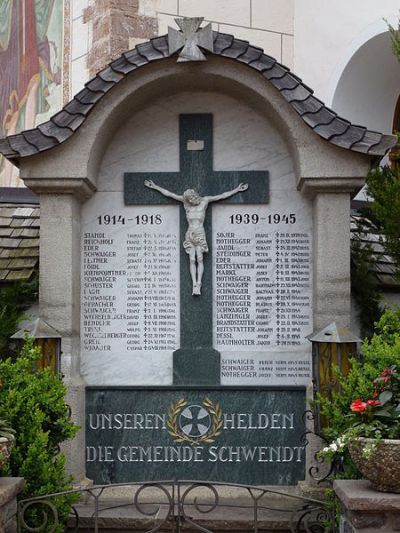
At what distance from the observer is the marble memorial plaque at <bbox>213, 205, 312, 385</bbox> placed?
7.01 metres

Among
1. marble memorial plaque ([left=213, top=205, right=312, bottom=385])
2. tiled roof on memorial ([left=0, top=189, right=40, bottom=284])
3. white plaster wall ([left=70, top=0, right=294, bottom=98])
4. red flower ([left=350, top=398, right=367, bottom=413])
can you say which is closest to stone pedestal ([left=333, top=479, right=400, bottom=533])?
red flower ([left=350, top=398, right=367, bottom=413])

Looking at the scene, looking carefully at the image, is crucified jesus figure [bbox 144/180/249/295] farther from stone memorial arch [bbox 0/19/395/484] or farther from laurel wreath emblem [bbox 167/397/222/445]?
laurel wreath emblem [bbox 167/397/222/445]

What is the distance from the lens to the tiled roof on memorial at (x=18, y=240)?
25.5 ft

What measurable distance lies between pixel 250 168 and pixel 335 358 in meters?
1.73

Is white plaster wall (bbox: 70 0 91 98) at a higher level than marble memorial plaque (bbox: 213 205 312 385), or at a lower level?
higher

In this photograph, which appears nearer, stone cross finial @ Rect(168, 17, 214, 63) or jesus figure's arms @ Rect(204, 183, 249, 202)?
stone cross finial @ Rect(168, 17, 214, 63)

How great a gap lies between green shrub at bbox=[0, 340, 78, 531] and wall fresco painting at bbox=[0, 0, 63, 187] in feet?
16.3

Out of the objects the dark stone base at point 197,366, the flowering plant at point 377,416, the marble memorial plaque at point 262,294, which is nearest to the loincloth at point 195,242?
the marble memorial plaque at point 262,294

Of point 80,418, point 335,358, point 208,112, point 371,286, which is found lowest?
point 80,418

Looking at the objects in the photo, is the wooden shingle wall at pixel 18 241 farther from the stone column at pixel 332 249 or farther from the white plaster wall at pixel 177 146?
the stone column at pixel 332 249

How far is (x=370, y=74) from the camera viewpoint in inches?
401

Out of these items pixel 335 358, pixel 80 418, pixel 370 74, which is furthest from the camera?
pixel 370 74

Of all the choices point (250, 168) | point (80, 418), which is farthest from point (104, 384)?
point (250, 168)

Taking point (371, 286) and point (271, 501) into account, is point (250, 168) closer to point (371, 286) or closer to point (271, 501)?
point (371, 286)
